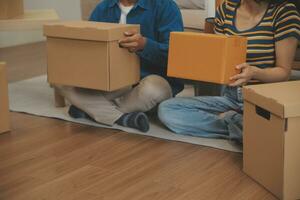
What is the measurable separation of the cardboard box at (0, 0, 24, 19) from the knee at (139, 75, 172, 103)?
661 mm

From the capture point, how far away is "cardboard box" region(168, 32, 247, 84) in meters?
1.47

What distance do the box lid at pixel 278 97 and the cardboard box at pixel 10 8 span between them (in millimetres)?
1138

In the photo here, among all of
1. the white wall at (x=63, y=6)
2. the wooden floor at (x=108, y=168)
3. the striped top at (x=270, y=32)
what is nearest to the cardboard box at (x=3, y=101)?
the wooden floor at (x=108, y=168)

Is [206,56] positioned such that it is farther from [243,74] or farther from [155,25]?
[155,25]

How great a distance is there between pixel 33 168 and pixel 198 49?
598mm

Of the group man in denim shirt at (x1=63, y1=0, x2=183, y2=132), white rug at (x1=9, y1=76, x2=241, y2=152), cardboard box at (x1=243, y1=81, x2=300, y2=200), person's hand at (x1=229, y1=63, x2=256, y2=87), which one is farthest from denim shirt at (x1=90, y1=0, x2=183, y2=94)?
cardboard box at (x1=243, y1=81, x2=300, y2=200)

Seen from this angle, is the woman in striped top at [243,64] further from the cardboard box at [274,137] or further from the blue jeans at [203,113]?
the cardboard box at [274,137]

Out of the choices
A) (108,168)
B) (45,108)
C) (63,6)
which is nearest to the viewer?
(108,168)

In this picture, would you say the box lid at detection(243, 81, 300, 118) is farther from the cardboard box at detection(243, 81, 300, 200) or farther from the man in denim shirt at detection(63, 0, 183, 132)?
the man in denim shirt at detection(63, 0, 183, 132)

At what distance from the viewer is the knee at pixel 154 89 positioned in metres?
1.80

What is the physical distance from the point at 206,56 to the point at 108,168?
438 mm

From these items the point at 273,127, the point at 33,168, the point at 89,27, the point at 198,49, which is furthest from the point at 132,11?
the point at 273,127

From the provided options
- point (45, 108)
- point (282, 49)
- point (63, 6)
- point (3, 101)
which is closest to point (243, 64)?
point (282, 49)

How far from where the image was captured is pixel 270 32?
5.04ft
